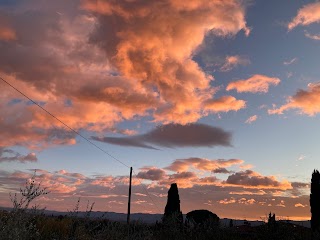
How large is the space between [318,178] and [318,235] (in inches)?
970

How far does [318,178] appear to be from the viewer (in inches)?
1850

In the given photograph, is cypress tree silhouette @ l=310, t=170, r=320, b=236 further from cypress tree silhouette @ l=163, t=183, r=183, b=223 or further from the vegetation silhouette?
cypress tree silhouette @ l=163, t=183, r=183, b=223

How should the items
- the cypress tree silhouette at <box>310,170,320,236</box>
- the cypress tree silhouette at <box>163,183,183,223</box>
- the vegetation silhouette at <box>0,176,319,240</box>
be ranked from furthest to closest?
the cypress tree silhouette at <box>163,183,183,223</box> → the cypress tree silhouette at <box>310,170,320,236</box> → the vegetation silhouette at <box>0,176,319,240</box>

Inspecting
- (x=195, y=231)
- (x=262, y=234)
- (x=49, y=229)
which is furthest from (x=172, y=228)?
(x=49, y=229)

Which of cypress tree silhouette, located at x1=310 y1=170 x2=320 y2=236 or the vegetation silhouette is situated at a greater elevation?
cypress tree silhouette, located at x1=310 y1=170 x2=320 y2=236

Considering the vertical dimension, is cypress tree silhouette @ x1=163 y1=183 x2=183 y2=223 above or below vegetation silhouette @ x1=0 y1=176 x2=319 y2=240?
above

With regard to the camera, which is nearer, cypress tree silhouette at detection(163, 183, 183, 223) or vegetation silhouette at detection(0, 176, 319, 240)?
vegetation silhouette at detection(0, 176, 319, 240)

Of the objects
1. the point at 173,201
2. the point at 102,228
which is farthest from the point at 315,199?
the point at 102,228

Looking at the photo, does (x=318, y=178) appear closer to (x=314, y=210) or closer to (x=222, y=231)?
(x=314, y=210)

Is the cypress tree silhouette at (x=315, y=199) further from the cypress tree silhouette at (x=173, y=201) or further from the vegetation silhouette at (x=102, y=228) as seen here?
the cypress tree silhouette at (x=173, y=201)

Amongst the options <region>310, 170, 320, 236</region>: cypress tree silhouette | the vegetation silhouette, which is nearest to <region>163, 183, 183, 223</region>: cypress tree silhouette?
the vegetation silhouette

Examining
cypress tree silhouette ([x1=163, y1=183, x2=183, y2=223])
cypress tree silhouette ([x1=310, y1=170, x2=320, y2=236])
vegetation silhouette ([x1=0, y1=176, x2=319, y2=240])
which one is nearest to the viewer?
vegetation silhouette ([x1=0, y1=176, x2=319, y2=240])

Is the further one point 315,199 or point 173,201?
point 173,201

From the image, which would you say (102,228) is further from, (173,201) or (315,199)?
(315,199)
